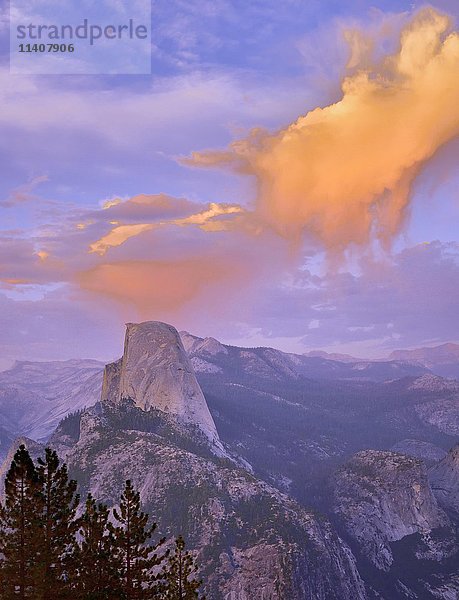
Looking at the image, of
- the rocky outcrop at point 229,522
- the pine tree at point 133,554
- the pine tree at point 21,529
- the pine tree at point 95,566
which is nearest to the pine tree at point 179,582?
the pine tree at point 133,554

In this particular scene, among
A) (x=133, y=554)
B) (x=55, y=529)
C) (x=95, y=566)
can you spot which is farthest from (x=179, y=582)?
(x=55, y=529)

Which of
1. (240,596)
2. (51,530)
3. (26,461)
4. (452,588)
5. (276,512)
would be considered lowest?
(452,588)

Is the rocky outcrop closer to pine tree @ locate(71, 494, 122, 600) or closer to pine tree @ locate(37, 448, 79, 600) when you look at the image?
pine tree @ locate(71, 494, 122, 600)

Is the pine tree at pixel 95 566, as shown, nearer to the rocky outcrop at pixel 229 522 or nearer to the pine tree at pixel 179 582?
the pine tree at pixel 179 582

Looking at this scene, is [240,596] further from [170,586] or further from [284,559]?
[170,586]

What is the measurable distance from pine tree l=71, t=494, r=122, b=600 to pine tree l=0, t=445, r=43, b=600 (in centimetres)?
372

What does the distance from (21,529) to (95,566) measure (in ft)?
23.7

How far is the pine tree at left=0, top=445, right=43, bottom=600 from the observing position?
49375 millimetres

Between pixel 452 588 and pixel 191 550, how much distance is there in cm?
8941

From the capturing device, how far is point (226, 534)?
166250 mm

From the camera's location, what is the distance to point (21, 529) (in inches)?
1975

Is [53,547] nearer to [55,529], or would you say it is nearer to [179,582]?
[55,529]

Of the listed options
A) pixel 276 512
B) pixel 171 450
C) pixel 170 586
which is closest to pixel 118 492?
pixel 171 450

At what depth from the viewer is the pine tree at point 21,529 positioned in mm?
49375
